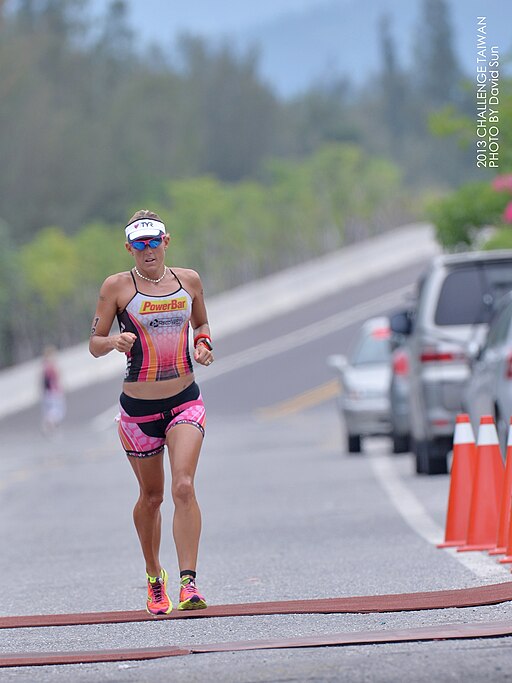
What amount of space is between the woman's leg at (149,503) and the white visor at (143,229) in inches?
40.9

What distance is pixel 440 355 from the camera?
18.7 metres

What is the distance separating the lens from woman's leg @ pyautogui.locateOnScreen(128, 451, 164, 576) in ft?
30.4

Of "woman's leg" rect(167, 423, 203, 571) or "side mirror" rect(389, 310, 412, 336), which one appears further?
"side mirror" rect(389, 310, 412, 336)

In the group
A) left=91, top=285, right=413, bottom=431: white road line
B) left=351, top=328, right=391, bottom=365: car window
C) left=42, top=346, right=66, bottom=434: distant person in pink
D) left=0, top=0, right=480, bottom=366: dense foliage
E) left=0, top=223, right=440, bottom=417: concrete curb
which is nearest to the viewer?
left=351, top=328, right=391, bottom=365: car window

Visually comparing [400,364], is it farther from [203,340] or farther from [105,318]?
[105,318]

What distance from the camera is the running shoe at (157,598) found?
897 cm

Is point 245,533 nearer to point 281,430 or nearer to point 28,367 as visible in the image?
point 281,430

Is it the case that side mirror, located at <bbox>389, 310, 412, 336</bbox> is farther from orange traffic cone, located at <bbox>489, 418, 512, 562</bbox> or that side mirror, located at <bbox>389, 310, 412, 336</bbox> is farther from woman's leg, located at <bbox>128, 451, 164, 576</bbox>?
woman's leg, located at <bbox>128, 451, 164, 576</bbox>

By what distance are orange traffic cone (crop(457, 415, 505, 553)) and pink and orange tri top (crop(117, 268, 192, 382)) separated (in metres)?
2.94

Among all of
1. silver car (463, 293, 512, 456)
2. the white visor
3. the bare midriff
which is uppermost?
the white visor

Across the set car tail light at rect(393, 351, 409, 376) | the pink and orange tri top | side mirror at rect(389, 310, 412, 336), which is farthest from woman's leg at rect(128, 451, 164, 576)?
car tail light at rect(393, 351, 409, 376)

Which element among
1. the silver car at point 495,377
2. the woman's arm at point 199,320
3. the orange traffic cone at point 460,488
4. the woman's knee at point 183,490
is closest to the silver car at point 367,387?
the silver car at point 495,377

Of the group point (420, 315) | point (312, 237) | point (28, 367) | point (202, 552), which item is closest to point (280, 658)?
point (202, 552)

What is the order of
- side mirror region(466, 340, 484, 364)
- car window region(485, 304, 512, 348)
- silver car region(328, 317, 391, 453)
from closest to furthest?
car window region(485, 304, 512, 348), side mirror region(466, 340, 484, 364), silver car region(328, 317, 391, 453)
